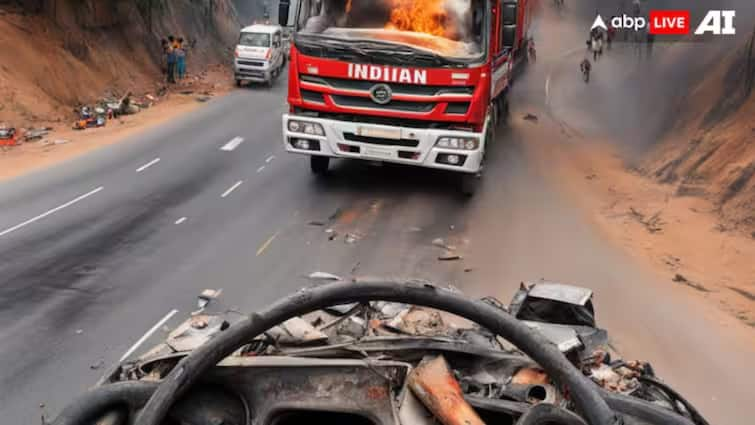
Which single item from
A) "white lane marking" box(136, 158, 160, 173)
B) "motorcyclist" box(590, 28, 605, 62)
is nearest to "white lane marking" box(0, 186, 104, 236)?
"white lane marking" box(136, 158, 160, 173)

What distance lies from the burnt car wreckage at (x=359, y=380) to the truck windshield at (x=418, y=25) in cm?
842

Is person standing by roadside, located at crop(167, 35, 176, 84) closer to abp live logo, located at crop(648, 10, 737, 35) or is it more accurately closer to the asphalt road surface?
the asphalt road surface

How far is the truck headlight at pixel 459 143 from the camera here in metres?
11.4

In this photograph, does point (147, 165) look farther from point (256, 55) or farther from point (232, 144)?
point (256, 55)

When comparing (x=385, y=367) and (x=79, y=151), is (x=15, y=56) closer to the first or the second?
(x=79, y=151)

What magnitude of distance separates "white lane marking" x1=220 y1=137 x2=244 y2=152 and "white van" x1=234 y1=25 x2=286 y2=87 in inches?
428

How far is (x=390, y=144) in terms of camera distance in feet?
38.1

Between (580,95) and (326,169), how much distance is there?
16871 mm

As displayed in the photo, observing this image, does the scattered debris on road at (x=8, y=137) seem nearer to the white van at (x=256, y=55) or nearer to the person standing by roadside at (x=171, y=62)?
the person standing by roadside at (x=171, y=62)

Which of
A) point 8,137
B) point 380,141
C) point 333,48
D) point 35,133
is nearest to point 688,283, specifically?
point 380,141

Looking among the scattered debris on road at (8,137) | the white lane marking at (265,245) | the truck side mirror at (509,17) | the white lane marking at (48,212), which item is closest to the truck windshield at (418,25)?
the truck side mirror at (509,17)

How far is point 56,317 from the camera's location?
26.1ft

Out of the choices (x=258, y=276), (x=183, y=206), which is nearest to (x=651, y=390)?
(x=258, y=276)

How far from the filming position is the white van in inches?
1129
